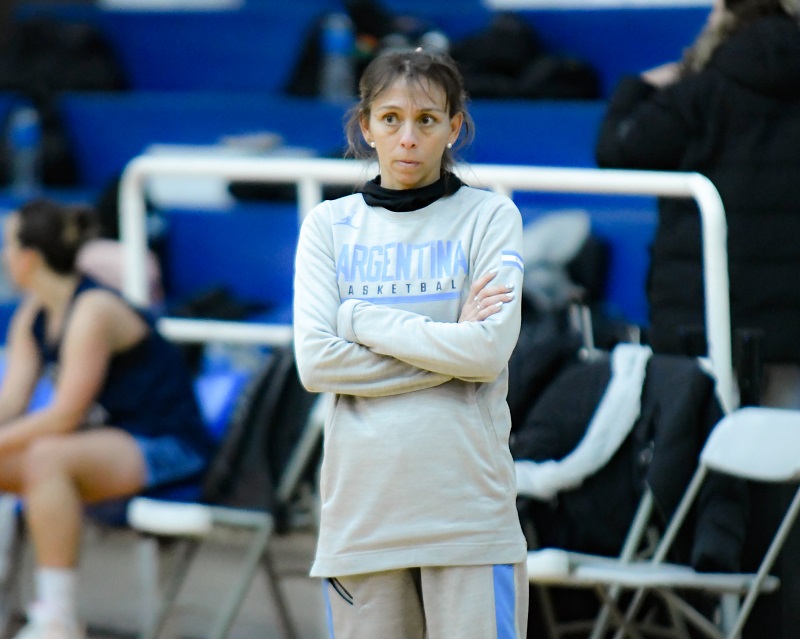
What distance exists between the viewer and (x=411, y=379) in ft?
6.48

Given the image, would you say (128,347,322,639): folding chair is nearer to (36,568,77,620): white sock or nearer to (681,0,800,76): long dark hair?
(36,568,77,620): white sock

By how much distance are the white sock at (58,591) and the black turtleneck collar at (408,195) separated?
152 cm

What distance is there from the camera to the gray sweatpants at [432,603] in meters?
1.95

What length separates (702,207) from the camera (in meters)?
2.81

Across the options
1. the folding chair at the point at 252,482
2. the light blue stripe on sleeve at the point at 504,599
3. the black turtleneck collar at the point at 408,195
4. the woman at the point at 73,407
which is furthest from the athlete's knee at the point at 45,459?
the light blue stripe on sleeve at the point at 504,599

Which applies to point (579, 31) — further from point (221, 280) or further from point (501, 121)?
point (221, 280)

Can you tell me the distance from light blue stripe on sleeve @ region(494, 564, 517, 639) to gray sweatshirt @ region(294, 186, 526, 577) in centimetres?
2

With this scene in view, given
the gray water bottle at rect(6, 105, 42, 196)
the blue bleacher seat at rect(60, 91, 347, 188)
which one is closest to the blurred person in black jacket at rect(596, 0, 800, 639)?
the blue bleacher seat at rect(60, 91, 347, 188)

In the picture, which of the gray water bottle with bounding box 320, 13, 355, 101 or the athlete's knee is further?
the gray water bottle with bounding box 320, 13, 355, 101

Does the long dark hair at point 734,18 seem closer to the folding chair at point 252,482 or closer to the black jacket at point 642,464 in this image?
the black jacket at point 642,464

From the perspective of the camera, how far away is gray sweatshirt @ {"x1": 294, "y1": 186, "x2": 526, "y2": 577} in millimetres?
1941

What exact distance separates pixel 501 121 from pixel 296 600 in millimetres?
2336

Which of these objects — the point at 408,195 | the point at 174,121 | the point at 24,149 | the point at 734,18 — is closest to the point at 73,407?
the point at 408,195

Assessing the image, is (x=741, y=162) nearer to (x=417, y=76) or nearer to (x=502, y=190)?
(x=502, y=190)
